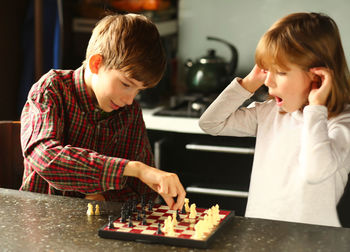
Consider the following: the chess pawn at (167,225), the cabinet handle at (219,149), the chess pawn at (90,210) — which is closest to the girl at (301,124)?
the chess pawn at (167,225)

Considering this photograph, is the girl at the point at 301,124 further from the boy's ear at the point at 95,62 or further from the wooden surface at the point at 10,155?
the wooden surface at the point at 10,155

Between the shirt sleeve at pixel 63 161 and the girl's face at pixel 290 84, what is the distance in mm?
491

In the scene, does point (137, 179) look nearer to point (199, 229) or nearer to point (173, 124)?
point (199, 229)

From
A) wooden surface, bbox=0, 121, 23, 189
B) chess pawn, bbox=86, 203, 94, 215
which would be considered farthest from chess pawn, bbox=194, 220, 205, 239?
wooden surface, bbox=0, 121, 23, 189

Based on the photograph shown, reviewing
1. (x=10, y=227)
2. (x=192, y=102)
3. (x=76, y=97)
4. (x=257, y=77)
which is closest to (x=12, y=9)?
(x=192, y=102)

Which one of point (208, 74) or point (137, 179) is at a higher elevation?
point (208, 74)

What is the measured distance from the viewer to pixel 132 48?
1.66 meters

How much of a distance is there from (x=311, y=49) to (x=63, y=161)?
A: 735 millimetres

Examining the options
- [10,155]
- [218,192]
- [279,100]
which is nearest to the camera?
[279,100]

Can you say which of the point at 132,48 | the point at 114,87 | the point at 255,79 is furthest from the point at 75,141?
the point at 255,79

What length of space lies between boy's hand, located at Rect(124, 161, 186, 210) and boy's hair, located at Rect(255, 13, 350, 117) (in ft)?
1.56

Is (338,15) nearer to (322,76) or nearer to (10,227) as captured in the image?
(322,76)

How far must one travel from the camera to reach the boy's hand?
1.39 m

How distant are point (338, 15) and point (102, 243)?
229 cm
